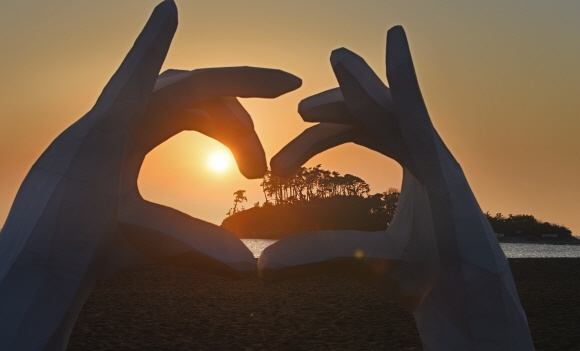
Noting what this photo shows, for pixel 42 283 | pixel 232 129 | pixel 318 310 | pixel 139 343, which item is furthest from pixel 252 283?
pixel 42 283

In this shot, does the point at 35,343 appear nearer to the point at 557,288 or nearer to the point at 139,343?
the point at 139,343

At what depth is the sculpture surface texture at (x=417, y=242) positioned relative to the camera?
909 centimetres

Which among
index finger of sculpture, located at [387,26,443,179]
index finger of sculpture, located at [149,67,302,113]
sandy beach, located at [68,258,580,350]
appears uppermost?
index finger of sculpture, located at [149,67,302,113]

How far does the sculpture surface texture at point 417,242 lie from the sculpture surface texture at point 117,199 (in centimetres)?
87

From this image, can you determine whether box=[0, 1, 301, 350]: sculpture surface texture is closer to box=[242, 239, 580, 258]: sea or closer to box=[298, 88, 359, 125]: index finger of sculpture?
box=[298, 88, 359, 125]: index finger of sculpture

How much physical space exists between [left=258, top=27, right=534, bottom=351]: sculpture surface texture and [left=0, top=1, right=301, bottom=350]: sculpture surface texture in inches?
34.4

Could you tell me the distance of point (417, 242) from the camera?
1023 centimetres

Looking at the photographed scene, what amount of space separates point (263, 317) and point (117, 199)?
34.5 ft

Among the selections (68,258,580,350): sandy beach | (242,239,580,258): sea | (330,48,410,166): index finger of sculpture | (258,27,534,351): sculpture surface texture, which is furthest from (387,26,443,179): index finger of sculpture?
(242,239,580,258): sea

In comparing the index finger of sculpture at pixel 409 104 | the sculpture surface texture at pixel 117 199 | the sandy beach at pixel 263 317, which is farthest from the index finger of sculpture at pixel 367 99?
the sandy beach at pixel 263 317

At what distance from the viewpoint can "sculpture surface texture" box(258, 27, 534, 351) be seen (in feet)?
29.8

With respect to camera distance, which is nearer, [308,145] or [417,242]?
[417,242]

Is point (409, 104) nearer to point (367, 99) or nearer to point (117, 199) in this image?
point (367, 99)

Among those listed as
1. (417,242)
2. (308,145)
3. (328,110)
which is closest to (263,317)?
(308,145)
